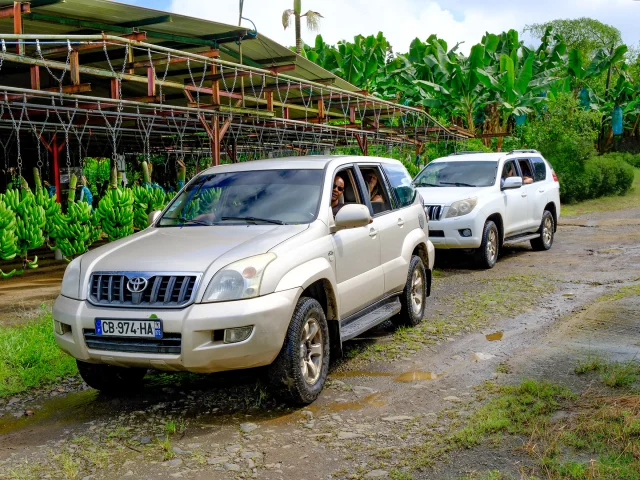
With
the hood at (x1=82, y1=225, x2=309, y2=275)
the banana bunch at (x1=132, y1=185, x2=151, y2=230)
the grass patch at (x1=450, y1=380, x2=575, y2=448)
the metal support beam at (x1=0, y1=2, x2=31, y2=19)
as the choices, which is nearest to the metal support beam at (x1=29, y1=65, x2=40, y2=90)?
the metal support beam at (x1=0, y1=2, x2=31, y2=19)

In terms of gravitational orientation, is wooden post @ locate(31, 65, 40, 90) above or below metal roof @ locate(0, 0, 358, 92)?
below

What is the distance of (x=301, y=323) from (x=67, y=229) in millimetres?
5767

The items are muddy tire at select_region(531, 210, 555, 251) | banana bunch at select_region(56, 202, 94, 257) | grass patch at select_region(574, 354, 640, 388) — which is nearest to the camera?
grass patch at select_region(574, 354, 640, 388)

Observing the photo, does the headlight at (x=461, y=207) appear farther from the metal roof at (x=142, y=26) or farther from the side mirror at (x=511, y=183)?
the metal roof at (x=142, y=26)

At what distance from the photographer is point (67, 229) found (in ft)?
31.6

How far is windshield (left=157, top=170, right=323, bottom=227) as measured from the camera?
19.1ft

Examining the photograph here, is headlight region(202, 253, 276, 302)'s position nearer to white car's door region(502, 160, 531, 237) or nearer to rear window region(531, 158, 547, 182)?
white car's door region(502, 160, 531, 237)

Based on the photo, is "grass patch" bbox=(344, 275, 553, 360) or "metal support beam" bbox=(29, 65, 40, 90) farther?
"metal support beam" bbox=(29, 65, 40, 90)

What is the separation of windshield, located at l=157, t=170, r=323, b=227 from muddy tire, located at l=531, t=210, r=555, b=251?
8.59 meters

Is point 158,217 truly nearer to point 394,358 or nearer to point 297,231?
point 297,231

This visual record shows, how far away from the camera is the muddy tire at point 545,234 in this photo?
13.6 meters

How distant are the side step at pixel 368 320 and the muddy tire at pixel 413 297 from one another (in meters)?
0.18

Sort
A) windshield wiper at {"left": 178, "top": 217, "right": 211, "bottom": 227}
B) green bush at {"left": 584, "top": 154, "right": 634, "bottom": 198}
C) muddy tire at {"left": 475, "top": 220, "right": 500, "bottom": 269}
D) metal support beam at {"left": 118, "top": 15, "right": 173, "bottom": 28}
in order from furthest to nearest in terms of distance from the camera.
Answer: green bush at {"left": 584, "top": 154, "right": 634, "bottom": 198}
metal support beam at {"left": 118, "top": 15, "right": 173, "bottom": 28}
muddy tire at {"left": 475, "top": 220, "right": 500, "bottom": 269}
windshield wiper at {"left": 178, "top": 217, "right": 211, "bottom": 227}

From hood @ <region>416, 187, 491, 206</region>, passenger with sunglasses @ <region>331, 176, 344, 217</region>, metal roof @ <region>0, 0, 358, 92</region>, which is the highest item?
metal roof @ <region>0, 0, 358, 92</region>
